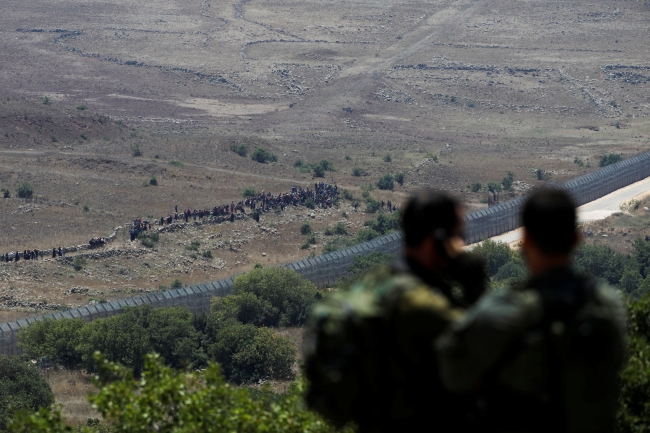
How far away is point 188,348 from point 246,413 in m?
28.0

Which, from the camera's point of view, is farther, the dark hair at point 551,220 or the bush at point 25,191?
the bush at point 25,191

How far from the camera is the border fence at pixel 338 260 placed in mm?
Result: 40688

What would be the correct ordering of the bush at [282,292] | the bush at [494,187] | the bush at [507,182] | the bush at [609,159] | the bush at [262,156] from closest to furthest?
1. the bush at [282,292]
2. the bush at [494,187]
3. the bush at [507,182]
4. the bush at [262,156]
5. the bush at [609,159]

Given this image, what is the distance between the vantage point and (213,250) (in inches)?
2265

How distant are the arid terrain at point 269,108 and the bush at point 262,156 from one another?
1229mm

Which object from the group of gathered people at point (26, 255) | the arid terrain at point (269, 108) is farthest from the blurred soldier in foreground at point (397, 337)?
the group of gathered people at point (26, 255)

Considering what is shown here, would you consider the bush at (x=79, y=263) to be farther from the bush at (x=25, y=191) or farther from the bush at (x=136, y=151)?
the bush at (x=136, y=151)

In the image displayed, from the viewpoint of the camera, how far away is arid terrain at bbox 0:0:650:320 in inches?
2404

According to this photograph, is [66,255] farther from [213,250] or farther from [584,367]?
[584,367]

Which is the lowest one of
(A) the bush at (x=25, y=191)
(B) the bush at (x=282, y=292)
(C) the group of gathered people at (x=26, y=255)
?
(A) the bush at (x=25, y=191)

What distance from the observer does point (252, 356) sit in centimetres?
3678

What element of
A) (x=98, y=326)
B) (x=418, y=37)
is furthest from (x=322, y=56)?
(x=98, y=326)

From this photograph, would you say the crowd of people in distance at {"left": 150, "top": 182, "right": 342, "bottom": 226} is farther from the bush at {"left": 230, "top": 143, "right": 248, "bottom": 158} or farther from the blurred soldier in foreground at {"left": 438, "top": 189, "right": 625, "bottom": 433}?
the blurred soldier in foreground at {"left": 438, "top": 189, "right": 625, "bottom": 433}

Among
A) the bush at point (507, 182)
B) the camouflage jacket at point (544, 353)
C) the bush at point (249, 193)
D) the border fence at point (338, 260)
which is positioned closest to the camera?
the camouflage jacket at point (544, 353)
